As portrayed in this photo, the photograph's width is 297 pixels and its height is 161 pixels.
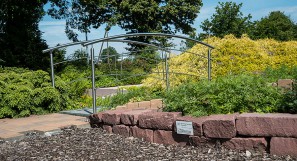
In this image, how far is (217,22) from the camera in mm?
21125

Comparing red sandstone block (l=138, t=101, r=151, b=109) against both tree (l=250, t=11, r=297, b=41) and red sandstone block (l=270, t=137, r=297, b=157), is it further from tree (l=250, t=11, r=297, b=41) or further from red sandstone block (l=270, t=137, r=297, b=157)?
tree (l=250, t=11, r=297, b=41)

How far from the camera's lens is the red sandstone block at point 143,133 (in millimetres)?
3617

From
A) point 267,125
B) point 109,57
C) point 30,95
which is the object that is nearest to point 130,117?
point 267,125

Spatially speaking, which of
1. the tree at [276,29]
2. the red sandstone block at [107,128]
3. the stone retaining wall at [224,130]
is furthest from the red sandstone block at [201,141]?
the tree at [276,29]

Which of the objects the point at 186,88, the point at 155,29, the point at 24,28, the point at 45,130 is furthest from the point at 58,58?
the point at 186,88

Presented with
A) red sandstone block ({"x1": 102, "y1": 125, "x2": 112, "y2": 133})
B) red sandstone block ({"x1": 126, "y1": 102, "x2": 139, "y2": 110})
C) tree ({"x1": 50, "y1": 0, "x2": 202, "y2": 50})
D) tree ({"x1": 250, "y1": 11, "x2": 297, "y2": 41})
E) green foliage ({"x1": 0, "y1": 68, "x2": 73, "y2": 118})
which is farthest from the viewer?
tree ({"x1": 250, "y1": 11, "x2": 297, "y2": 41})

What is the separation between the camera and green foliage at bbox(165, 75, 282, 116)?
10.5 feet

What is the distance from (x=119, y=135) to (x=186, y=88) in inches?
41.8

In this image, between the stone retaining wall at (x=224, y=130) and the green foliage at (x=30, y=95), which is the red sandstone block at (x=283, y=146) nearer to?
the stone retaining wall at (x=224, y=130)

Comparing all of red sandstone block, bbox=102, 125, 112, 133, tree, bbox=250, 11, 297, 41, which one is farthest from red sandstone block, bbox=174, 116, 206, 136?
tree, bbox=250, 11, 297, 41

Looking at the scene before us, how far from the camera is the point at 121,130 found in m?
3.95

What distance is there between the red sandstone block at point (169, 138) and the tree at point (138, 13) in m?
16.3

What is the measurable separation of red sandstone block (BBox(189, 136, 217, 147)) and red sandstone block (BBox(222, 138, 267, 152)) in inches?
5.8

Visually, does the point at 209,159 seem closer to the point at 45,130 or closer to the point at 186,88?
the point at 186,88
